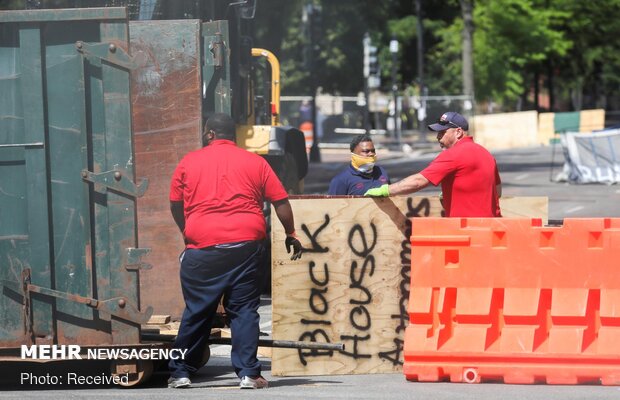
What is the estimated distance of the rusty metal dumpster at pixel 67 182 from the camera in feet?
25.8

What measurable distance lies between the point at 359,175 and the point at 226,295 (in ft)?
8.16

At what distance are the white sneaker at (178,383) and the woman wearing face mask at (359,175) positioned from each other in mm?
2509

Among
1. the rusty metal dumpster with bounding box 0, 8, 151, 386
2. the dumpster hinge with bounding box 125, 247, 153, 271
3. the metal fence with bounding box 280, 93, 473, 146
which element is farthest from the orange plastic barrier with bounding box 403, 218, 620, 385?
the metal fence with bounding box 280, 93, 473, 146

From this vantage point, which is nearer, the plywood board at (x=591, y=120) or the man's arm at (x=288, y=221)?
the man's arm at (x=288, y=221)

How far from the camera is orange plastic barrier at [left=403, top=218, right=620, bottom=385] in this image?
8.19 metres

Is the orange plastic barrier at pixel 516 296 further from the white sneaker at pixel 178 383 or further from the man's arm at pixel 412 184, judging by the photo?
the white sneaker at pixel 178 383

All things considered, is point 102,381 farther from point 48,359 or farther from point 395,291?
point 395,291

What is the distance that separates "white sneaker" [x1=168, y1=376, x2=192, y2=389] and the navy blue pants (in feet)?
0.11

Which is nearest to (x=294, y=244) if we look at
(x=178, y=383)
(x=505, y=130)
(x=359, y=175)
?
(x=178, y=383)

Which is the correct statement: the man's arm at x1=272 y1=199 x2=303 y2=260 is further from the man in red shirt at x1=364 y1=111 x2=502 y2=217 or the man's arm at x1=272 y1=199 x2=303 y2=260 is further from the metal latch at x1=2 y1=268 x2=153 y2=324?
the metal latch at x1=2 y1=268 x2=153 y2=324

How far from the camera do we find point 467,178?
856cm

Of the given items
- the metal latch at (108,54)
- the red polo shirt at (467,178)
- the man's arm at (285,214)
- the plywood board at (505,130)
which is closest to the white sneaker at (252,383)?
the man's arm at (285,214)

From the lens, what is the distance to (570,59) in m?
72.4

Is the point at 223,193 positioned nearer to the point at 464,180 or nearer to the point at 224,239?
the point at 224,239
